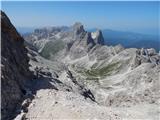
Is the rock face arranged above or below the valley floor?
above

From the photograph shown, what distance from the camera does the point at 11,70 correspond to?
143 feet

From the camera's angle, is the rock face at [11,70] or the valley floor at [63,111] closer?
the valley floor at [63,111]

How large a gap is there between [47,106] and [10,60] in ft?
38.6

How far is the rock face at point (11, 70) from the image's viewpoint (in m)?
36.8

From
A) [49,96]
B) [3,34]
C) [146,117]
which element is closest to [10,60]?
[3,34]

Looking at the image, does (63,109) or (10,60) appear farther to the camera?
(10,60)

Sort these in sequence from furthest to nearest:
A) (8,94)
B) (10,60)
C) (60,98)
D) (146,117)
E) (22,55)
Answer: (22,55) < (10,60) < (146,117) < (60,98) < (8,94)

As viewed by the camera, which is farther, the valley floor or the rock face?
the rock face

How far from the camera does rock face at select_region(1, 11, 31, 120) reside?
3677cm

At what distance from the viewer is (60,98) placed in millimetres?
40750

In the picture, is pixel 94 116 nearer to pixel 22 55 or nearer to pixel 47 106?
pixel 47 106

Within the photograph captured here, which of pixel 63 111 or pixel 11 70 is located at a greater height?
pixel 11 70

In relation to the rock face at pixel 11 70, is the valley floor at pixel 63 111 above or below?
below

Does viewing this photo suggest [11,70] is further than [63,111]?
Yes
